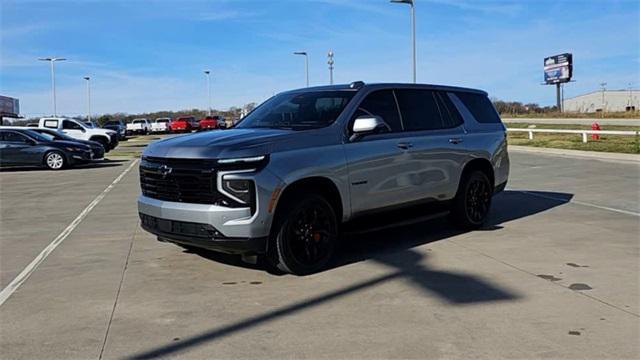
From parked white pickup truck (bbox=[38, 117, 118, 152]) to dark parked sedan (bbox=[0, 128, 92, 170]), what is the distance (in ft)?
30.5

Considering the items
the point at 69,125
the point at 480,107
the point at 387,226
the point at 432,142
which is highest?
the point at 69,125

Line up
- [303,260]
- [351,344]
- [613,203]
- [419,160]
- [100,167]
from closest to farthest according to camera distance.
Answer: [351,344]
[303,260]
[419,160]
[613,203]
[100,167]

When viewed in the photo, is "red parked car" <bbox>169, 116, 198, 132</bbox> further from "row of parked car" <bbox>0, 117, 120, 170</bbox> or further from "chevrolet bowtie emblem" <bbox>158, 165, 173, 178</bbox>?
"chevrolet bowtie emblem" <bbox>158, 165, 173, 178</bbox>

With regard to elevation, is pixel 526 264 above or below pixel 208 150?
below

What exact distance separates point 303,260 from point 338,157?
111 cm

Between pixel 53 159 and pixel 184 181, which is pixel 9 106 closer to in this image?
pixel 53 159

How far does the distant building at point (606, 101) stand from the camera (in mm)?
118500

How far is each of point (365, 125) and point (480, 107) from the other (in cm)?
320

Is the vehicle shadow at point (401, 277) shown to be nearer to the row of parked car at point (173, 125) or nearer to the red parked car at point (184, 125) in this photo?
the row of parked car at point (173, 125)

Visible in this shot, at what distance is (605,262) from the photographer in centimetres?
650

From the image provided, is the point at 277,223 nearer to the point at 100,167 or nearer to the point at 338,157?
the point at 338,157

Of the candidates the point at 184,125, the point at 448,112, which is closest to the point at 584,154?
the point at 448,112

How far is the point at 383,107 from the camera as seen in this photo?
7152 millimetres

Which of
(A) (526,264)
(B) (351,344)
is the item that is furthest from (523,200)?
(B) (351,344)
